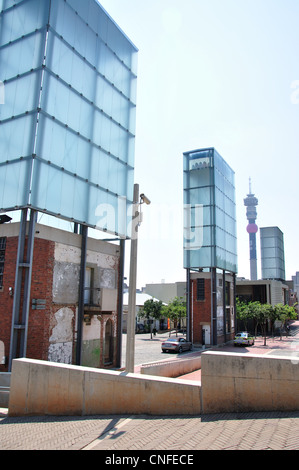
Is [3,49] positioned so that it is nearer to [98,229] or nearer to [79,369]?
[98,229]

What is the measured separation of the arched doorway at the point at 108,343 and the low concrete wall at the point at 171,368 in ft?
9.75

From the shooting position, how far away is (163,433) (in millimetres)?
7324

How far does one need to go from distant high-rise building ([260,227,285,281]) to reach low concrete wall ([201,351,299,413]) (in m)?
70.6

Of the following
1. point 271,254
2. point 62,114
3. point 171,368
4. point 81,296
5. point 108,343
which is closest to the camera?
point 171,368

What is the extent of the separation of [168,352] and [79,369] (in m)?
23.9

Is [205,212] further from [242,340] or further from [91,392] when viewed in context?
[91,392]

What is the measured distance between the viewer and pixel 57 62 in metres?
18.3

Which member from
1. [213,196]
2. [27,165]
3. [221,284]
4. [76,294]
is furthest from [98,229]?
[221,284]

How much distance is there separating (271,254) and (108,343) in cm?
6094

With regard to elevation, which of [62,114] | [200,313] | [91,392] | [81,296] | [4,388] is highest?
[62,114]

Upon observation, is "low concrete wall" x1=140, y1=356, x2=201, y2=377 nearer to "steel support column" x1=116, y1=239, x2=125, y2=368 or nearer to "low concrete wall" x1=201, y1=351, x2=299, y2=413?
"steel support column" x1=116, y1=239, x2=125, y2=368

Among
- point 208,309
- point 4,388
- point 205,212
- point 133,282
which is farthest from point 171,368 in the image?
point 205,212

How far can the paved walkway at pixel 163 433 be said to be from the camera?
6359 mm
